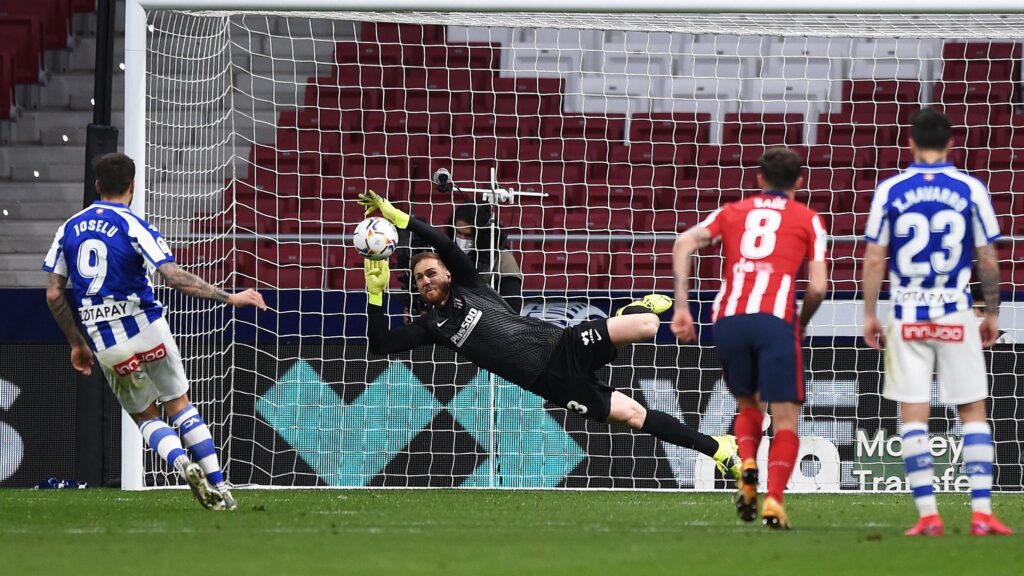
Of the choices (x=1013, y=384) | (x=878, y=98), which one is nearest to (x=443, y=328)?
(x=1013, y=384)

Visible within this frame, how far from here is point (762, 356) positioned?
565 centimetres

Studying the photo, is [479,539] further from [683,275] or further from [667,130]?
[667,130]

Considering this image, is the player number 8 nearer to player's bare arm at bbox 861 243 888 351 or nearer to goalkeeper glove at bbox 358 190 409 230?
player's bare arm at bbox 861 243 888 351

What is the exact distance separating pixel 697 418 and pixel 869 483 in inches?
47.5

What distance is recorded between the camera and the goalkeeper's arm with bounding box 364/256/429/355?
779cm

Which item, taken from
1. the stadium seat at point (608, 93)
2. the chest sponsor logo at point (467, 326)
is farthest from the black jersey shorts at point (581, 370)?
the stadium seat at point (608, 93)

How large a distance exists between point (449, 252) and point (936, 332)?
10.7 ft

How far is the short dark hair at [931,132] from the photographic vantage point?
17.7ft

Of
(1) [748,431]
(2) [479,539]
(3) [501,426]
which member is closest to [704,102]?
(3) [501,426]

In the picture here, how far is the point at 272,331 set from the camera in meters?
9.95

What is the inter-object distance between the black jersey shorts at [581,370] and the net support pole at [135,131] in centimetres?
264

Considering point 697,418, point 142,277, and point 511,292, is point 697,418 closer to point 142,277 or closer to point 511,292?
point 511,292

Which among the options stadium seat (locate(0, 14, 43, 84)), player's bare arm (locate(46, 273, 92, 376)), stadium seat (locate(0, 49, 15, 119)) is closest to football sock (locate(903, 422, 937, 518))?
player's bare arm (locate(46, 273, 92, 376))

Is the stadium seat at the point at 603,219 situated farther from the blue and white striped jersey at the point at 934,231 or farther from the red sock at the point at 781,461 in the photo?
the blue and white striped jersey at the point at 934,231
